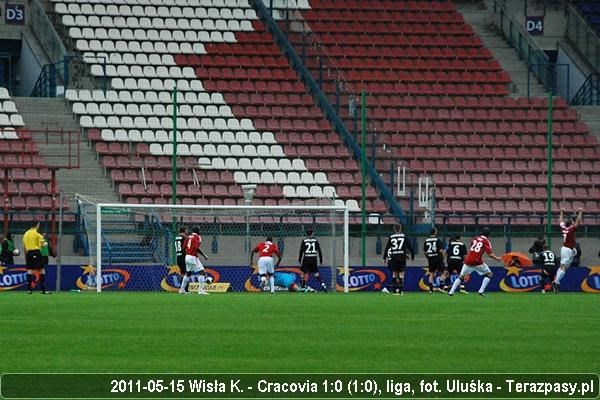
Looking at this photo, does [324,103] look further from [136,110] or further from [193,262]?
[193,262]

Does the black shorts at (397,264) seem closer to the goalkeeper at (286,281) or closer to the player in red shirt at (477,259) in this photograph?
the player in red shirt at (477,259)

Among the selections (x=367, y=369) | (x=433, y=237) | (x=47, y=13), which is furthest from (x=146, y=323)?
(x=47, y=13)

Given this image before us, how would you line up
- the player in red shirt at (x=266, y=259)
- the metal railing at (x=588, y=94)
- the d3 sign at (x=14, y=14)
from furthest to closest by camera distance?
the metal railing at (x=588, y=94)
the d3 sign at (x=14, y=14)
the player in red shirt at (x=266, y=259)

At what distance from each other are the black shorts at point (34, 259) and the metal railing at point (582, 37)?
24.5 metres

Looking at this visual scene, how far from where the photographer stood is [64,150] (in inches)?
1725

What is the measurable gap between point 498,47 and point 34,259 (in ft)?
78.2

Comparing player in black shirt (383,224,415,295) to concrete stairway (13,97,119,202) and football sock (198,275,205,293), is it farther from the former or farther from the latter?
concrete stairway (13,97,119,202)

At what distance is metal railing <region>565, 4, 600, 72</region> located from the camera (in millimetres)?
52000

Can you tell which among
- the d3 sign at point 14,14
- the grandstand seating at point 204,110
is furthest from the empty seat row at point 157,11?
the d3 sign at point 14,14

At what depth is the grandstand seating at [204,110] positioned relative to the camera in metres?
43.4

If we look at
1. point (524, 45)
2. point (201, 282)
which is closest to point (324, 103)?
point (524, 45)

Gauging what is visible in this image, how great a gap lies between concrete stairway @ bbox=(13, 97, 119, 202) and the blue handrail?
23.5ft

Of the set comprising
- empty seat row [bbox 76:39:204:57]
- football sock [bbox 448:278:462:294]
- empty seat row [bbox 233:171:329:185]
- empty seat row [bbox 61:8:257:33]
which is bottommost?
football sock [bbox 448:278:462:294]

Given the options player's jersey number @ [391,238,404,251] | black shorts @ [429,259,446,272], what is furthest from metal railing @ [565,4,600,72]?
player's jersey number @ [391,238,404,251]
